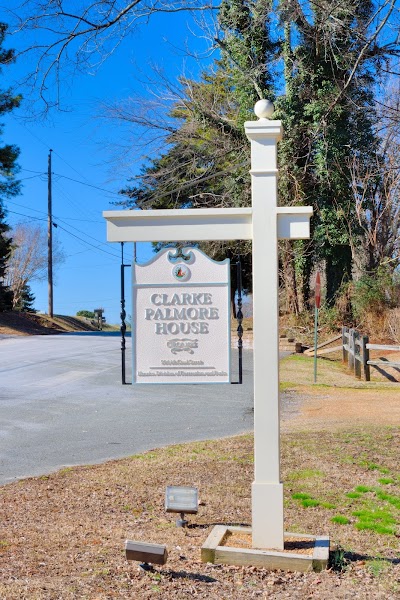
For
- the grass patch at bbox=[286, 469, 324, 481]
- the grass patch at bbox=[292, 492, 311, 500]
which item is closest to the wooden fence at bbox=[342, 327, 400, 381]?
the grass patch at bbox=[286, 469, 324, 481]

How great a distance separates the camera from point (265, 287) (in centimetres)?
469

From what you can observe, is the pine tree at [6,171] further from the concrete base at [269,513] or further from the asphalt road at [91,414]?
the concrete base at [269,513]

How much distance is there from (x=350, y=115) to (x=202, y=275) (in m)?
23.4

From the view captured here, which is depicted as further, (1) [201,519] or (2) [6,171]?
(2) [6,171]

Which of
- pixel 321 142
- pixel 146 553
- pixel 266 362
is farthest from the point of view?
pixel 321 142

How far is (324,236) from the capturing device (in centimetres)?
2723

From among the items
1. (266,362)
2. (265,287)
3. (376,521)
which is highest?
(265,287)

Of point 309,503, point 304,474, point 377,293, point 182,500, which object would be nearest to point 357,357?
point 377,293

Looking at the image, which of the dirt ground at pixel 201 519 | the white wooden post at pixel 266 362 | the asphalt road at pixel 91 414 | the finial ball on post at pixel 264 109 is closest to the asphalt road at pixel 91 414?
the asphalt road at pixel 91 414

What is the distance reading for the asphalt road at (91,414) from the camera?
28.7 feet

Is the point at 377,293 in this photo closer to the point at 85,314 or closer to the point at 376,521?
the point at 376,521

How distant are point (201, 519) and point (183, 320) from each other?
1.83 metres

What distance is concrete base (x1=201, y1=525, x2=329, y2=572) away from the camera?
449 cm

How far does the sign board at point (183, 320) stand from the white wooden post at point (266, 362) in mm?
285
